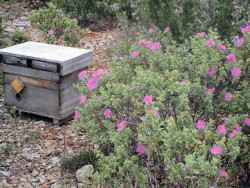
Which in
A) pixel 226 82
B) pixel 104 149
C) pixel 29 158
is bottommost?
pixel 29 158

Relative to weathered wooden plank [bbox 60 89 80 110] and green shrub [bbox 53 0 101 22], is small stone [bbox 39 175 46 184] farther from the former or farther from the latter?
green shrub [bbox 53 0 101 22]

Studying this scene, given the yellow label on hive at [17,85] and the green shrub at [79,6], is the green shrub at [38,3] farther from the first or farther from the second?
the yellow label on hive at [17,85]

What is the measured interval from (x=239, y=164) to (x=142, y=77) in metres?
0.96

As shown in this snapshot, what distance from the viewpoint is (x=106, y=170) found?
2955mm

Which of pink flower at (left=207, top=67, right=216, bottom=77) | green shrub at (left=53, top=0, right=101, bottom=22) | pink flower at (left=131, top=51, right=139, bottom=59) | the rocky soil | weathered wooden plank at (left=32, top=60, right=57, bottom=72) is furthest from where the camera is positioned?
green shrub at (left=53, top=0, right=101, bottom=22)

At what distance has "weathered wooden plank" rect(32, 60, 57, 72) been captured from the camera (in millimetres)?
4539

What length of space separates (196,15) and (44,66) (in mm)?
1666

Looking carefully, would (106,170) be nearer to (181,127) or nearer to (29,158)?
(181,127)

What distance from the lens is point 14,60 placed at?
475cm

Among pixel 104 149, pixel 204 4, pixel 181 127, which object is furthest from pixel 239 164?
pixel 204 4

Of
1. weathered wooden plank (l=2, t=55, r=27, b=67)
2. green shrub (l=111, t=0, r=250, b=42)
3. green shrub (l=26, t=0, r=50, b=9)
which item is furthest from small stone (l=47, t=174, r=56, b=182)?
green shrub (l=26, t=0, r=50, b=9)

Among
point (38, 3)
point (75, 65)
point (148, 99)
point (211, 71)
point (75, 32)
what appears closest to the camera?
point (148, 99)

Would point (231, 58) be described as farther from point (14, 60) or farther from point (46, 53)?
point (14, 60)

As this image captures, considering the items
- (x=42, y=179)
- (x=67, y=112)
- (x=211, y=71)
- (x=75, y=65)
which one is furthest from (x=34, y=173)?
(x=211, y=71)
